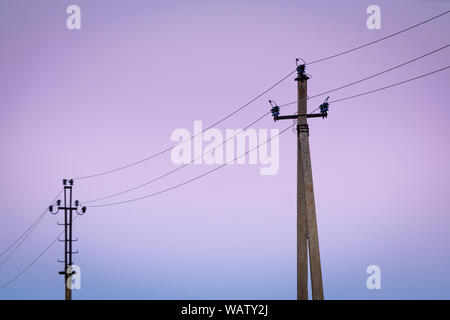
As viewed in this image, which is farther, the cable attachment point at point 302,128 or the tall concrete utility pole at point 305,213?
the cable attachment point at point 302,128

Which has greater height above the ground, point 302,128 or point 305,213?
point 302,128

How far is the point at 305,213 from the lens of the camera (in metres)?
11.9

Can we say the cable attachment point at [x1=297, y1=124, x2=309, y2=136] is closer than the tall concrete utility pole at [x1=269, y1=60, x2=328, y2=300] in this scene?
No

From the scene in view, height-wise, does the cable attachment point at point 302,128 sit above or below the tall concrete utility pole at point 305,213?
above

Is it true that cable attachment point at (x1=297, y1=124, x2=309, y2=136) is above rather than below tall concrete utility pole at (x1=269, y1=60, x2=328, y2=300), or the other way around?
above

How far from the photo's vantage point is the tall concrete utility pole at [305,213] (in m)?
11.2

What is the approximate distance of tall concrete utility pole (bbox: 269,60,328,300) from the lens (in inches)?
443
